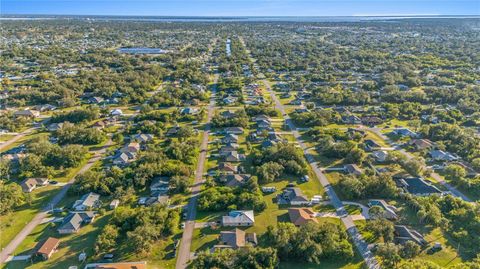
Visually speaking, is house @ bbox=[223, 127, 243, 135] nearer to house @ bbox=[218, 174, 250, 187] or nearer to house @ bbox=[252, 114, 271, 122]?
house @ bbox=[252, 114, 271, 122]

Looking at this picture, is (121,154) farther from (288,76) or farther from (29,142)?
(288,76)

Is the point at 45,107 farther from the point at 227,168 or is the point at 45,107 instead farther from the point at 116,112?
the point at 227,168

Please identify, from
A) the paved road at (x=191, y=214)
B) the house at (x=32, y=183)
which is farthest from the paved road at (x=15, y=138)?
the paved road at (x=191, y=214)

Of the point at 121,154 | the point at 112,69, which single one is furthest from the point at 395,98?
the point at 112,69

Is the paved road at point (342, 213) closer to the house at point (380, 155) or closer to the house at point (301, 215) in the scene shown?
the house at point (301, 215)

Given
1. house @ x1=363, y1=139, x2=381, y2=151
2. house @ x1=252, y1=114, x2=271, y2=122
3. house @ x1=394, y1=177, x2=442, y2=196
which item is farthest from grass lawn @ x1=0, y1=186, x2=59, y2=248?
house @ x1=363, y1=139, x2=381, y2=151

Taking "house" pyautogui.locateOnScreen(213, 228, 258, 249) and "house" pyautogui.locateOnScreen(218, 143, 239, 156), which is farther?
"house" pyautogui.locateOnScreen(218, 143, 239, 156)

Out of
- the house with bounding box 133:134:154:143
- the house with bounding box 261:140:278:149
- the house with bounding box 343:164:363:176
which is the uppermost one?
the house with bounding box 133:134:154:143
